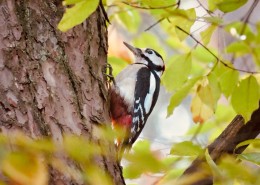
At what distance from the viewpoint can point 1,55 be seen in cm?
166

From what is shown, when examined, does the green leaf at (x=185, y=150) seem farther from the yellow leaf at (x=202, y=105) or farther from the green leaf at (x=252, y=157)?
the yellow leaf at (x=202, y=105)

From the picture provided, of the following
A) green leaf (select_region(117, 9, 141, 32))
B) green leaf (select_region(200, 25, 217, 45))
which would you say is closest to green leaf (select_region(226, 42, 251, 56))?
green leaf (select_region(200, 25, 217, 45))

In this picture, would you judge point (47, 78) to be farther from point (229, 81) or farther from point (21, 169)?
point (21, 169)

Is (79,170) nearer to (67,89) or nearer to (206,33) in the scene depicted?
(67,89)

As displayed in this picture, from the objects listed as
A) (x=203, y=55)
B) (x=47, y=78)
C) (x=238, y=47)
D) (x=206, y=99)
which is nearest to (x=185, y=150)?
(x=47, y=78)

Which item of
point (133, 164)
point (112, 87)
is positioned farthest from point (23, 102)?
point (112, 87)

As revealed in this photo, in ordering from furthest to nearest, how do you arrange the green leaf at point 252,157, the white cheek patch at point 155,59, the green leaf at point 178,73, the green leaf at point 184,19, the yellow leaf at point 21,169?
the white cheek patch at point 155,59 → the green leaf at point 178,73 → the green leaf at point 184,19 → the green leaf at point 252,157 → the yellow leaf at point 21,169

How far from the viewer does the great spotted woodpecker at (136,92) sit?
2.45m

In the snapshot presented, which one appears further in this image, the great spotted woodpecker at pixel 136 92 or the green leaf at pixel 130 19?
the green leaf at pixel 130 19

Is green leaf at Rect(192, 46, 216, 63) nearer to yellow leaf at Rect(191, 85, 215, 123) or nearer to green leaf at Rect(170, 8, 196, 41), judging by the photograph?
yellow leaf at Rect(191, 85, 215, 123)

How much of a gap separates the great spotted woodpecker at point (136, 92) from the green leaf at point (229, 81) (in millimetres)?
480

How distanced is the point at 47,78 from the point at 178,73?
0.48 metres

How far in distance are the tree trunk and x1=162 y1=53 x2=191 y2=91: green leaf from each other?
0.73 ft

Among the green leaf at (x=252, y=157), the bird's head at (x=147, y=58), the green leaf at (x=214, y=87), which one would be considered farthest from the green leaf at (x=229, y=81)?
the bird's head at (x=147, y=58)
